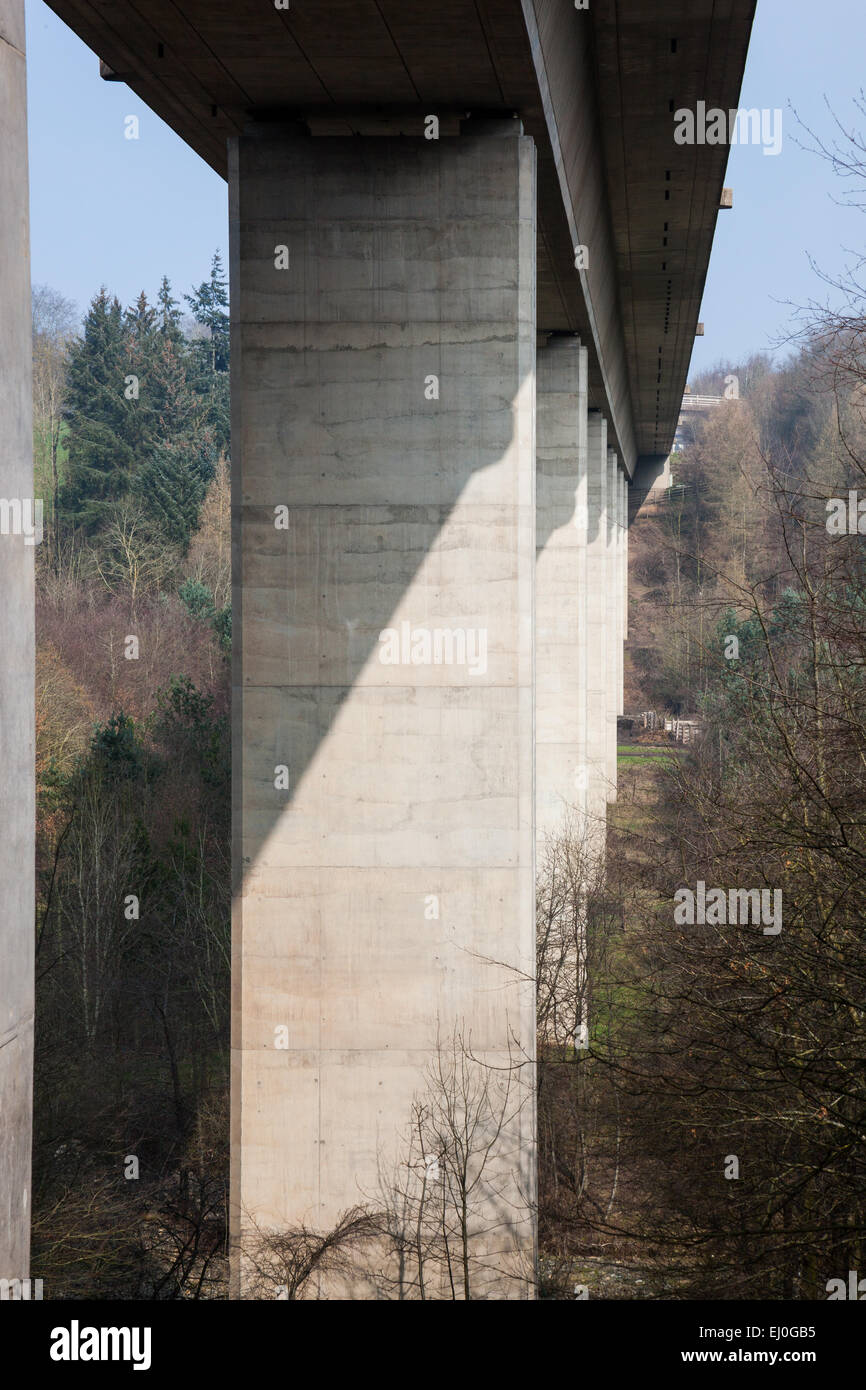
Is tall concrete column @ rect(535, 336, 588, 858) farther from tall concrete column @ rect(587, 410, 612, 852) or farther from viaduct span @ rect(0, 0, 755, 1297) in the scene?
viaduct span @ rect(0, 0, 755, 1297)

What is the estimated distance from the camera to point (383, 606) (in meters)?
12.2

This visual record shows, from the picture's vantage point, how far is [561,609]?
25.4 meters

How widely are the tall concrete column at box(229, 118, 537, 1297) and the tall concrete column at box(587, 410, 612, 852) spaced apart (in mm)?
18387

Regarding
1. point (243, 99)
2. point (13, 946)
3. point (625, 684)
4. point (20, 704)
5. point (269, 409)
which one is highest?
point (625, 684)

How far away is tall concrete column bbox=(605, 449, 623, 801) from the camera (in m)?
40.1

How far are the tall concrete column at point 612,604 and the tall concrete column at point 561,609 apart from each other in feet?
39.2

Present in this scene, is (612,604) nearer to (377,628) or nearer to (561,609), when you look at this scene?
(561,609)

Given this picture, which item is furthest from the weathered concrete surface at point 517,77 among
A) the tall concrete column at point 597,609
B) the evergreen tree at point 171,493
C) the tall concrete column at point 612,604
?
the evergreen tree at point 171,493

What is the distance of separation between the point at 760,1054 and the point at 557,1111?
827cm

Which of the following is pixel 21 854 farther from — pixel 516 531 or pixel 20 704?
pixel 516 531

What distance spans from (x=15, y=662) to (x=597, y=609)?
35.2 m

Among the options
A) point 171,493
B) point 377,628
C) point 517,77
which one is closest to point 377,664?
point 377,628

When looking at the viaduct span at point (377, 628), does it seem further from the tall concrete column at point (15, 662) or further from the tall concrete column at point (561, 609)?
the tall concrete column at point (561, 609)
